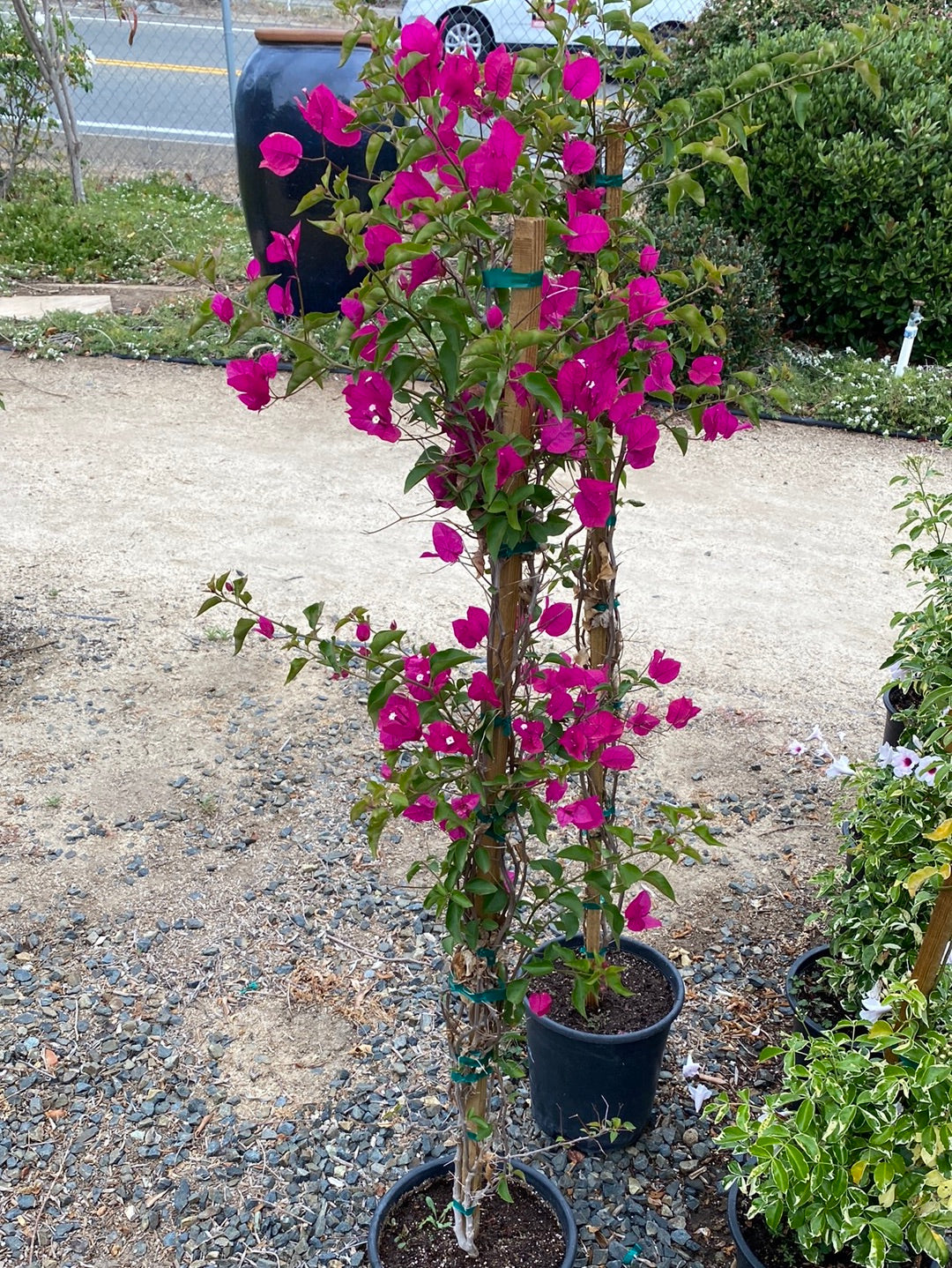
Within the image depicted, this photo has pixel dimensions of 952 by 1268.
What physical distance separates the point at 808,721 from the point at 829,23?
5565 mm

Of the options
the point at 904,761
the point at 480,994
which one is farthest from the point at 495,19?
the point at 480,994

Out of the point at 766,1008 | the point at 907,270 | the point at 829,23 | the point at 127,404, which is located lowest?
the point at 766,1008

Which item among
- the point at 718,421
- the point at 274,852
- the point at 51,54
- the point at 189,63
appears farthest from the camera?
the point at 189,63

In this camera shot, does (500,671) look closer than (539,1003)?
Yes

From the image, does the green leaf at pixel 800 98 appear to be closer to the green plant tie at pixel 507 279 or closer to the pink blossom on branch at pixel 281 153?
the green plant tie at pixel 507 279

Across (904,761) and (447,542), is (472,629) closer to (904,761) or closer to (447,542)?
(447,542)

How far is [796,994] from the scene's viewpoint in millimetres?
2160

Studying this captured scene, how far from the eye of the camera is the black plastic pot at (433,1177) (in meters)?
1.60

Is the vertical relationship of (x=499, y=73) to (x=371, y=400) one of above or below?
above

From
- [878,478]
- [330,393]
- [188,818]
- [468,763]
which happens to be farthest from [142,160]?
[468,763]

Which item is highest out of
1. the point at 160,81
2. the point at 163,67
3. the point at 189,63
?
the point at 189,63

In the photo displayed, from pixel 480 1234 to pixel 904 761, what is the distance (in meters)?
1.08

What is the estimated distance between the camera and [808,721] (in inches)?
132

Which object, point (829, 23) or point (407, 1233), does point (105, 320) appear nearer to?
point (829, 23)
